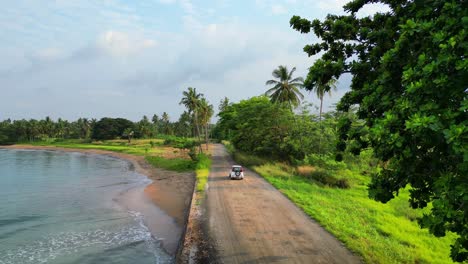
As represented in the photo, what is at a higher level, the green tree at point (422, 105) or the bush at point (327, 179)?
the green tree at point (422, 105)

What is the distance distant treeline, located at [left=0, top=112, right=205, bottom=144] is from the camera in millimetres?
134125

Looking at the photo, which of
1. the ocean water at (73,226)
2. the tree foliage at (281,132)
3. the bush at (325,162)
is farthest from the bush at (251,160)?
the ocean water at (73,226)

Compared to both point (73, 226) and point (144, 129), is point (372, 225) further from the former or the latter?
point (144, 129)

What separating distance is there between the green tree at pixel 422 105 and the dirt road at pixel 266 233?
598cm

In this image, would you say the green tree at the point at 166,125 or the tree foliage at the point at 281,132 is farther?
the green tree at the point at 166,125

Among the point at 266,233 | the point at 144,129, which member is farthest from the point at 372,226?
the point at 144,129

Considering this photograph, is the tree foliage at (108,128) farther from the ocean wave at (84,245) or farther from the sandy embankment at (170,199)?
the ocean wave at (84,245)

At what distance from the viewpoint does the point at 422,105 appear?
5996 mm

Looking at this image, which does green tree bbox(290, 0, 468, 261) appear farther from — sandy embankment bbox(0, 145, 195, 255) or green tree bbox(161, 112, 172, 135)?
green tree bbox(161, 112, 172, 135)

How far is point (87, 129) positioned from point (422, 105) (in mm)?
150917

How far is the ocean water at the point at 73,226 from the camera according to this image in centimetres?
1808

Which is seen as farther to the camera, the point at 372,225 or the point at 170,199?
the point at 170,199

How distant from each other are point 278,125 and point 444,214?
41770 mm

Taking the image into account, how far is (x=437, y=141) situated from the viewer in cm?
600
